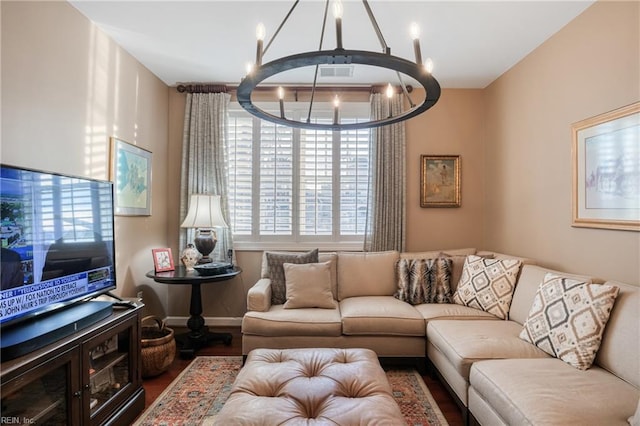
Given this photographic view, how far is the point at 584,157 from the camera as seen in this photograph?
2328mm

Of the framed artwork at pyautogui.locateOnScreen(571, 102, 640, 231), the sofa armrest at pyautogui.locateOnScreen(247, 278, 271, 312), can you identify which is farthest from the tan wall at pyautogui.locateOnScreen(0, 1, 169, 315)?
the framed artwork at pyautogui.locateOnScreen(571, 102, 640, 231)

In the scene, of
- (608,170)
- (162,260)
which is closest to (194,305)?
(162,260)

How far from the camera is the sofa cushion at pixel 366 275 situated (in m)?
3.19

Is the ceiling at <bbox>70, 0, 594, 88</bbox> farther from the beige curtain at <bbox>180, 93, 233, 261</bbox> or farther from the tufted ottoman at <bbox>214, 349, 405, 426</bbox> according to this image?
the tufted ottoman at <bbox>214, 349, 405, 426</bbox>

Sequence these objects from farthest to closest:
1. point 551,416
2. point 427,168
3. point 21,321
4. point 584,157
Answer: point 427,168 < point 584,157 < point 21,321 < point 551,416

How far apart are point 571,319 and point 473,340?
542mm

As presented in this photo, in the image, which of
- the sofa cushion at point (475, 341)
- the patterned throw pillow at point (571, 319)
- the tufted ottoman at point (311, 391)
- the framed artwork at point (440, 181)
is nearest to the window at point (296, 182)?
the framed artwork at point (440, 181)

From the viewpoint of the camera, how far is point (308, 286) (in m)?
2.89

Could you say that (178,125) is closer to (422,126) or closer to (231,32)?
(231,32)

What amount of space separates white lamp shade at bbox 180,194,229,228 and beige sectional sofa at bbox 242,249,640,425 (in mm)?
710

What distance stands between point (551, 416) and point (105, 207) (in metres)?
2.58

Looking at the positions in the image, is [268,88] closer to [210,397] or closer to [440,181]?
[440,181]

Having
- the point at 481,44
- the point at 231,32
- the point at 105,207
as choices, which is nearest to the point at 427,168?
the point at 481,44

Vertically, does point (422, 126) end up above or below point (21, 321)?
above
